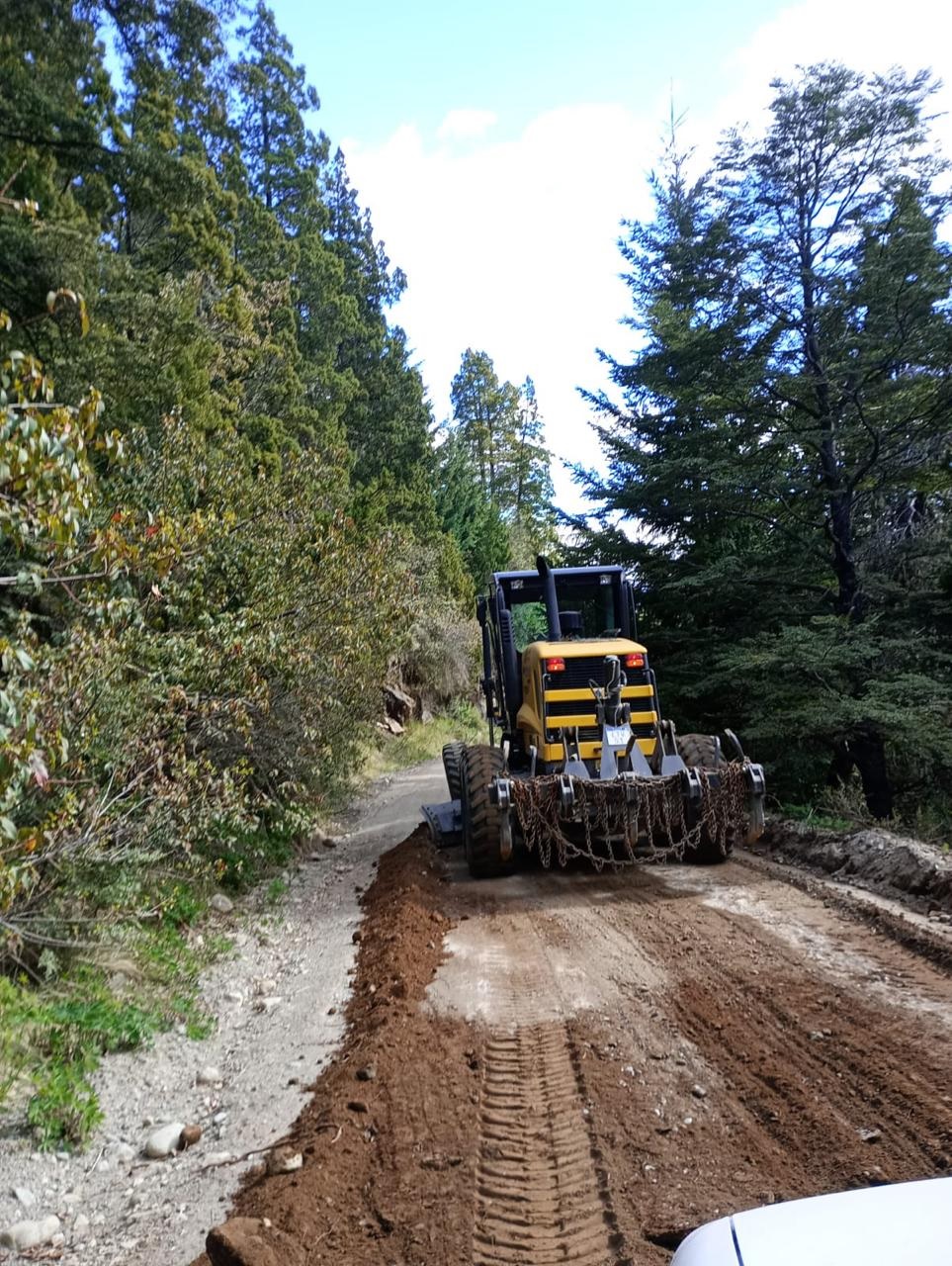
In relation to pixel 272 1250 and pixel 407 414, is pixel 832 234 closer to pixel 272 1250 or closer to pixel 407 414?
pixel 272 1250

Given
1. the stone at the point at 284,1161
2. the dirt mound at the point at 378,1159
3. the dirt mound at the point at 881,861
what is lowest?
the stone at the point at 284,1161

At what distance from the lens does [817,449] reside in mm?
13133

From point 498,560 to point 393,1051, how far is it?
3397cm

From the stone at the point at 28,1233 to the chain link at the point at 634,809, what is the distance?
487 centimetres

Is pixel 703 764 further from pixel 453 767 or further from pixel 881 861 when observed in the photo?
pixel 453 767

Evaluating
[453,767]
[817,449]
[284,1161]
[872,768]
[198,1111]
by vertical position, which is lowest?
[198,1111]

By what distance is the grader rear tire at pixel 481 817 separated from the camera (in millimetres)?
8180

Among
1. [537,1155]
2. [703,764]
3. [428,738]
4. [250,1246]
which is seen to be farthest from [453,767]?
[428,738]

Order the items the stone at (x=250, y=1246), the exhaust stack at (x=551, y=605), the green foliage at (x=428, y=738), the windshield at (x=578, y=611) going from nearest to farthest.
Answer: the stone at (x=250, y=1246), the exhaust stack at (x=551, y=605), the windshield at (x=578, y=611), the green foliage at (x=428, y=738)

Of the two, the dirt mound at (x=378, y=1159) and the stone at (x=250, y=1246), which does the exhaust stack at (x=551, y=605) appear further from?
the stone at (x=250, y=1246)

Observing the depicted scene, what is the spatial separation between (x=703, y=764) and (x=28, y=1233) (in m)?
6.88

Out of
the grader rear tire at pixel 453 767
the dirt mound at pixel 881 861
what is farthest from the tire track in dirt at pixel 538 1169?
the grader rear tire at pixel 453 767

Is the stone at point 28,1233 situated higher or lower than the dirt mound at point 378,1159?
lower

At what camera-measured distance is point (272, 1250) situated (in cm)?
297
